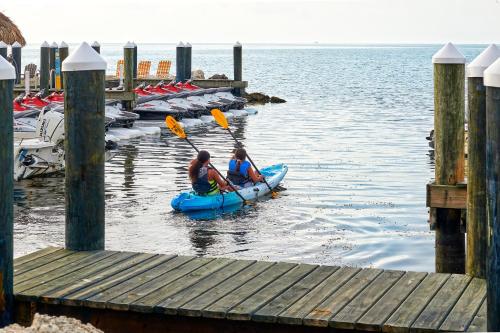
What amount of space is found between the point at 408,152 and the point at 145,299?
758 inches

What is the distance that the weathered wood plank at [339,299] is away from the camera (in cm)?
648

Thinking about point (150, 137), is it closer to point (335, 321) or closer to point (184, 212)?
point (184, 212)

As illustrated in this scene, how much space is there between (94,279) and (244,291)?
111cm

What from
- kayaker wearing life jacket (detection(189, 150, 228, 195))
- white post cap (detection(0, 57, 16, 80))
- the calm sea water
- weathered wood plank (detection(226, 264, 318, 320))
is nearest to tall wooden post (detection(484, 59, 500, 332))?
weathered wood plank (detection(226, 264, 318, 320))

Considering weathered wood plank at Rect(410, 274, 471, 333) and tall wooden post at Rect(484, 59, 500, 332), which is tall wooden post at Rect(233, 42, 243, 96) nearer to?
weathered wood plank at Rect(410, 274, 471, 333)

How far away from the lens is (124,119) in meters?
28.3

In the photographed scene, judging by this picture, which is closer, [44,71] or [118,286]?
[118,286]

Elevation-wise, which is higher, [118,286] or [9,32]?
[9,32]

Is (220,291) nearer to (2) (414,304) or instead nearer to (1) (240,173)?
(2) (414,304)

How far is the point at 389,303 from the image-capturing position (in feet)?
22.4

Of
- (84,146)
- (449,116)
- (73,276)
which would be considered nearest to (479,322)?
(449,116)

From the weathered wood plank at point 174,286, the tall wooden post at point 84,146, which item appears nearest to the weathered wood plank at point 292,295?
the weathered wood plank at point 174,286

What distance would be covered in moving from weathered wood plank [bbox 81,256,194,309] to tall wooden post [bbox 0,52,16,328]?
1.45 feet

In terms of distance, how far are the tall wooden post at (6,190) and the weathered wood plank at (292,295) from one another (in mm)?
1724
